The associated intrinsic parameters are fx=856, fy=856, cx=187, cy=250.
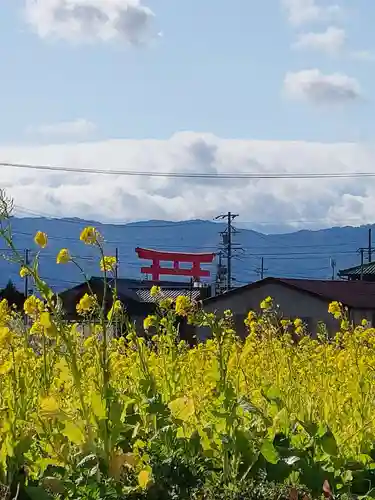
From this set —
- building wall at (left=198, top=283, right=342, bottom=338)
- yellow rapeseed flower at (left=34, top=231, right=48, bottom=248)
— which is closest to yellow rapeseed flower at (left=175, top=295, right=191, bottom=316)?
yellow rapeseed flower at (left=34, top=231, right=48, bottom=248)

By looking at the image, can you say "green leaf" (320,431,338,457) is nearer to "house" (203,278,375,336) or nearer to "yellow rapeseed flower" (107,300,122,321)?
"yellow rapeseed flower" (107,300,122,321)

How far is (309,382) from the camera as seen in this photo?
4984 millimetres

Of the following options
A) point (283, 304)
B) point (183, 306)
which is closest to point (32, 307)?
point (183, 306)

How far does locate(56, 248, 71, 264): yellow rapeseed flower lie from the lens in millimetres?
3074

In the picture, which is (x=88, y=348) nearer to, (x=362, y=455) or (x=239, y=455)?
(x=239, y=455)

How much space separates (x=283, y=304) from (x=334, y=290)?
149 centimetres

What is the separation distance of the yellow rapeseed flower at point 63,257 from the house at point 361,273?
1522 inches

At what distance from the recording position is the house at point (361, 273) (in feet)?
138

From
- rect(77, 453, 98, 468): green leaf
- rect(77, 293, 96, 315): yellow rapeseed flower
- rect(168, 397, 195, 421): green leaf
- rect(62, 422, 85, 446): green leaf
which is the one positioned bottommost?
rect(77, 453, 98, 468): green leaf

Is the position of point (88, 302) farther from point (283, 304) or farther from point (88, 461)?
point (283, 304)

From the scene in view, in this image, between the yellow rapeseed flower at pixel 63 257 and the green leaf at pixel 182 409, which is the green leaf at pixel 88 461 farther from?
the yellow rapeseed flower at pixel 63 257

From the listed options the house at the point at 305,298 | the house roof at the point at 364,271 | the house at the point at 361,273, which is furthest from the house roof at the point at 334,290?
the house roof at the point at 364,271

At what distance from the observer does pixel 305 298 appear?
928 inches

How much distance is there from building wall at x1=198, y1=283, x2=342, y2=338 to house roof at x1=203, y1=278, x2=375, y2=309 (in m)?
0.10
